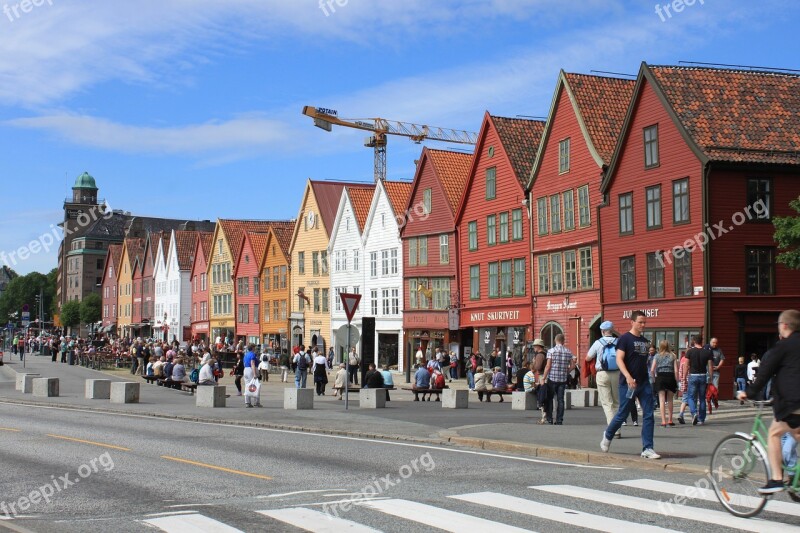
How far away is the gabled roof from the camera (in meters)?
56.4

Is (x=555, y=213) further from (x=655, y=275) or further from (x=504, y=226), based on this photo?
(x=655, y=275)

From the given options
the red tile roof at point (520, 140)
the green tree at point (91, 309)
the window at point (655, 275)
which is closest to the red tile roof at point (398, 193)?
the red tile roof at point (520, 140)

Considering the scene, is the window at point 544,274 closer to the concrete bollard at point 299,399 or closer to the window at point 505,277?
the window at point 505,277

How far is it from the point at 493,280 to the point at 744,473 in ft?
138

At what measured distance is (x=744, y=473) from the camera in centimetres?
970

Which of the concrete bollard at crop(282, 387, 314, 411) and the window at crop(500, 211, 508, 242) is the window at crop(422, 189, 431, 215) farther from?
the concrete bollard at crop(282, 387, 314, 411)

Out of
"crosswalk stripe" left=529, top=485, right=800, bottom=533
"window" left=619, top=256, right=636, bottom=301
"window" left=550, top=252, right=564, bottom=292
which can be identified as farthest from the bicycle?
"window" left=550, top=252, right=564, bottom=292

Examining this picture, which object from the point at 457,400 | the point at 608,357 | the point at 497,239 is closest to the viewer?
the point at 608,357

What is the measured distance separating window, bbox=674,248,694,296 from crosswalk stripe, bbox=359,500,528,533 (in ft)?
91.0

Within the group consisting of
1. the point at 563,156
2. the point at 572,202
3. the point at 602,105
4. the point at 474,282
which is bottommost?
the point at 474,282

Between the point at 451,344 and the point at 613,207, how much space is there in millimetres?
15255

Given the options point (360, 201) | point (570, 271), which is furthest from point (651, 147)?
point (360, 201)

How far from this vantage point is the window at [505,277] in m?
50.2

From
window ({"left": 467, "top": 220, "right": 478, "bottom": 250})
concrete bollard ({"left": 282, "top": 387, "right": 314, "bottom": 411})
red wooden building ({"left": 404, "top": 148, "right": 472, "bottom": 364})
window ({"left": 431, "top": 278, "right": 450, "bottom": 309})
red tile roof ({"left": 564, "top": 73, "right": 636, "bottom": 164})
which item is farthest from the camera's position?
window ({"left": 431, "top": 278, "right": 450, "bottom": 309})
